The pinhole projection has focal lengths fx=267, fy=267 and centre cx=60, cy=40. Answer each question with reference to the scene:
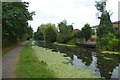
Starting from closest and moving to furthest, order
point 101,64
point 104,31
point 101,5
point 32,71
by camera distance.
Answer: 1. point 32,71
2. point 101,64
3. point 104,31
4. point 101,5

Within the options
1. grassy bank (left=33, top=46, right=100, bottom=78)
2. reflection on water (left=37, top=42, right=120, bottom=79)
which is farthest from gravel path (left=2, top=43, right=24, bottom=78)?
reflection on water (left=37, top=42, right=120, bottom=79)

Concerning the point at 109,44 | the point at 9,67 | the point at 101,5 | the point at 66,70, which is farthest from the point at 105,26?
the point at 9,67

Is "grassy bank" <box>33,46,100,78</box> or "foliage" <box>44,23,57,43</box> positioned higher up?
"foliage" <box>44,23,57,43</box>

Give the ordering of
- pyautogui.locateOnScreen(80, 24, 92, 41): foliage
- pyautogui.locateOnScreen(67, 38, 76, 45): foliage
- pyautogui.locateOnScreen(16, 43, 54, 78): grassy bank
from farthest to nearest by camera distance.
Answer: pyautogui.locateOnScreen(67, 38, 76, 45): foliage < pyautogui.locateOnScreen(80, 24, 92, 41): foliage < pyautogui.locateOnScreen(16, 43, 54, 78): grassy bank

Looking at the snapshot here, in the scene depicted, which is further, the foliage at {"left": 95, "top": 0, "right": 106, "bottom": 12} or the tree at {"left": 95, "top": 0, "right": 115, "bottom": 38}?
the foliage at {"left": 95, "top": 0, "right": 106, "bottom": 12}

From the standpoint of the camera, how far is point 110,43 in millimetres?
47938

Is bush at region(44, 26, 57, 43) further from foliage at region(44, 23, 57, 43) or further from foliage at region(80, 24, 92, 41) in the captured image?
foliage at region(80, 24, 92, 41)

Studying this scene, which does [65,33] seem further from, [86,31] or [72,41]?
[86,31]

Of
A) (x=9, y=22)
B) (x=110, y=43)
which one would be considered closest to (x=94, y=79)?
(x=9, y=22)

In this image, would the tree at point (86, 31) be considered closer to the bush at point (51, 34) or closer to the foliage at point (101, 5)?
the foliage at point (101, 5)

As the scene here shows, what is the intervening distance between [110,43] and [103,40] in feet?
10.5

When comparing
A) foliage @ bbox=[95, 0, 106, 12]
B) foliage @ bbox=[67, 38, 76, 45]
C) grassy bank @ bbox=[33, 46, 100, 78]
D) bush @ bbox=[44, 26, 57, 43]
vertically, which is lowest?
grassy bank @ bbox=[33, 46, 100, 78]

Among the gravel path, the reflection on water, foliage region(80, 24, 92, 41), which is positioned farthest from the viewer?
foliage region(80, 24, 92, 41)

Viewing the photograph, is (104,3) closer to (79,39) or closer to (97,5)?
(97,5)
